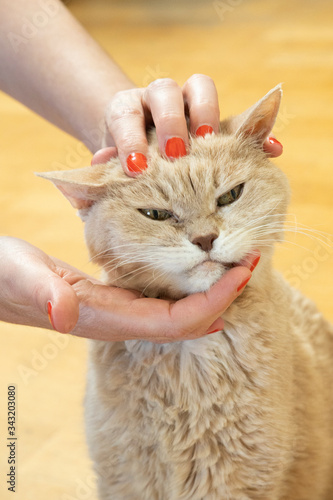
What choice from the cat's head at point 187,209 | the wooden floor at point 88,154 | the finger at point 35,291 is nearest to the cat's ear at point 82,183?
the cat's head at point 187,209

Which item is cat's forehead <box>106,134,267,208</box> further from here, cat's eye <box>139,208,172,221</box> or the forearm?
the forearm

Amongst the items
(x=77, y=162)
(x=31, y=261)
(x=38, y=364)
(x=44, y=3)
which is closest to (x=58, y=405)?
(x=38, y=364)

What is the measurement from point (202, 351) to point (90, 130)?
0.57m

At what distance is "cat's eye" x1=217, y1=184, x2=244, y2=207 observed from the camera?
3.39ft

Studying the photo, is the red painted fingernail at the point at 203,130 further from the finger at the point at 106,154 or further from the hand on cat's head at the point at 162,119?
the finger at the point at 106,154

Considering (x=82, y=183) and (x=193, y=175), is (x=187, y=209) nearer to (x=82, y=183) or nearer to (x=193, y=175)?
(x=193, y=175)

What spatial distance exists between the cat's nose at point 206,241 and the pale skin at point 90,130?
58 mm

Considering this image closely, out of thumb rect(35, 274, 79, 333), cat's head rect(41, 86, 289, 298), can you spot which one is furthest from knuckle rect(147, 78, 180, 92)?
thumb rect(35, 274, 79, 333)

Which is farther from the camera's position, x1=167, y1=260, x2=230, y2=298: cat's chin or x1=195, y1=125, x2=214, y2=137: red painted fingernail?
x1=195, y1=125, x2=214, y2=137: red painted fingernail

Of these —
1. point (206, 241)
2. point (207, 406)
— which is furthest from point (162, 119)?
point (207, 406)

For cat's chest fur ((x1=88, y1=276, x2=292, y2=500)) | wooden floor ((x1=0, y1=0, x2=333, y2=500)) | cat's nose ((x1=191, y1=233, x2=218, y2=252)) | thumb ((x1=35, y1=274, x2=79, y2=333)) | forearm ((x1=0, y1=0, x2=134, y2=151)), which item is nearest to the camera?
thumb ((x1=35, y1=274, x2=79, y2=333))

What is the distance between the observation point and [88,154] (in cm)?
288

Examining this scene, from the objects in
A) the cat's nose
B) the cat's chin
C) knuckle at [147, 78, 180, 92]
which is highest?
knuckle at [147, 78, 180, 92]

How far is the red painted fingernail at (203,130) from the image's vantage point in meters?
1.12
